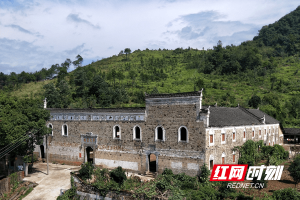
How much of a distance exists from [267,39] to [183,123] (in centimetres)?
11184

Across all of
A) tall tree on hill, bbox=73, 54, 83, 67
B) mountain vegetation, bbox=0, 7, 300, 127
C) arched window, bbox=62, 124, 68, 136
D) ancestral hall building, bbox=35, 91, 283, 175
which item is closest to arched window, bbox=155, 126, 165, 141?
ancestral hall building, bbox=35, 91, 283, 175

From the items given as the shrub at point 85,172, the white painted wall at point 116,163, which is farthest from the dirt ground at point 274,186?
the shrub at point 85,172

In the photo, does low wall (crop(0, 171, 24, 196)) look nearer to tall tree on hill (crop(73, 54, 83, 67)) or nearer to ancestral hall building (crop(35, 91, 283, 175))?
ancestral hall building (crop(35, 91, 283, 175))

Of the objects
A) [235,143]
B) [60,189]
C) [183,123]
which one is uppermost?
[183,123]

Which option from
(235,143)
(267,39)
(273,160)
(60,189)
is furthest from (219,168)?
(267,39)

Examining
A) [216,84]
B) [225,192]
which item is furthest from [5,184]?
[216,84]

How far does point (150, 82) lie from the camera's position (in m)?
74.2

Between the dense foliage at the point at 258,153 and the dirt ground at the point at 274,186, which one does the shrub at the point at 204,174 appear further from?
the dense foliage at the point at 258,153

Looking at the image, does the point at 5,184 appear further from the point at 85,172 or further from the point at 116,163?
the point at 116,163

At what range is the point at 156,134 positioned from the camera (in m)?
24.0

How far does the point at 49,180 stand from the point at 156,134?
38.0 ft

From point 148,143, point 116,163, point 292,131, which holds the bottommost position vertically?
point 116,163

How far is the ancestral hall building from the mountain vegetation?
23264mm

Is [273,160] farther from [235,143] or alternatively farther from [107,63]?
[107,63]
